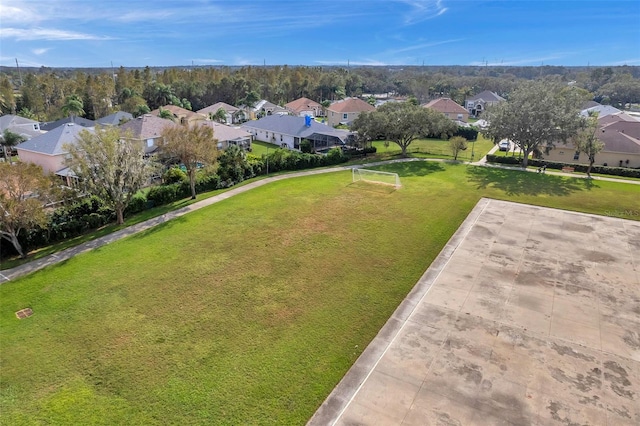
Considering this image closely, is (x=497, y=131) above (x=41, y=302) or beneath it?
above

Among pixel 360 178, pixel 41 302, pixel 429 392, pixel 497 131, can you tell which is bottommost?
pixel 429 392

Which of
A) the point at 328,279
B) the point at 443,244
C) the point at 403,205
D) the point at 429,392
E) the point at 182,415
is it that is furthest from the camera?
the point at 403,205

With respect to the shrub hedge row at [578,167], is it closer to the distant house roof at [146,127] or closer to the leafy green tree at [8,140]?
the distant house roof at [146,127]

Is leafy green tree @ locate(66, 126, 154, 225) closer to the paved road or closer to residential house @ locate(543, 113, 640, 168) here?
the paved road

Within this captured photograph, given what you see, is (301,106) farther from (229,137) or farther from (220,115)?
(229,137)

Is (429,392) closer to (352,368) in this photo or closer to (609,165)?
(352,368)

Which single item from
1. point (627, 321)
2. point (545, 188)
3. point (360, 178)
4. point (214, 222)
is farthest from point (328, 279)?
point (545, 188)

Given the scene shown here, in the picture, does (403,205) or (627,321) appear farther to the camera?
(403,205)

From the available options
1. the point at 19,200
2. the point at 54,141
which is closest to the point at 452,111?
the point at 54,141
